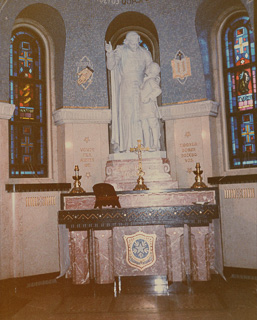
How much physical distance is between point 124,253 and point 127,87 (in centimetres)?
422

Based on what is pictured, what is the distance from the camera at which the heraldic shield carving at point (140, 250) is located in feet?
25.2

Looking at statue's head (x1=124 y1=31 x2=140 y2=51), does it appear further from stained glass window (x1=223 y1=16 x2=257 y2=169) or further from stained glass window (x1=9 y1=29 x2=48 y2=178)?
stained glass window (x1=9 y1=29 x2=48 y2=178)

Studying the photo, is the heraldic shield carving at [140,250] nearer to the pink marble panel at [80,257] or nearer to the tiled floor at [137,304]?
the tiled floor at [137,304]

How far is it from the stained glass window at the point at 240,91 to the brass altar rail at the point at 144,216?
307 cm

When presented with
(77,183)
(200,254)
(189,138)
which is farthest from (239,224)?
(77,183)

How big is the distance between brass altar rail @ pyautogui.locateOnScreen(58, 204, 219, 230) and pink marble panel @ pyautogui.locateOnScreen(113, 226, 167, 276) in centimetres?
19

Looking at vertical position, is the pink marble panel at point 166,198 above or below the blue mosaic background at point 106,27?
below

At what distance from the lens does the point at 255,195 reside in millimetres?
9305

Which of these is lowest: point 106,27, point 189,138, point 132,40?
point 189,138

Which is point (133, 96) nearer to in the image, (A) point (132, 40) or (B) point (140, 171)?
(A) point (132, 40)

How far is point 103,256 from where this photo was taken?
25.7ft

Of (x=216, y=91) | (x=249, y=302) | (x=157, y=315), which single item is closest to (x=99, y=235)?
(x=157, y=315)

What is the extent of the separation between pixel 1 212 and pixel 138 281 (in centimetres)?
345

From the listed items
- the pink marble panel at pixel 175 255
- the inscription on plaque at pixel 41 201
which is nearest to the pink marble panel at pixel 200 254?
the pink marble panel at pixel 175 255
